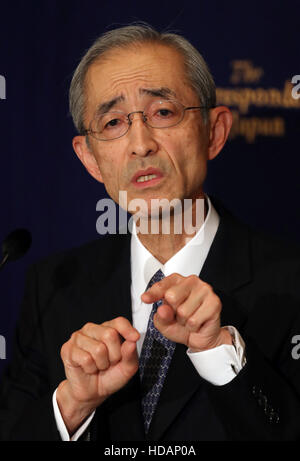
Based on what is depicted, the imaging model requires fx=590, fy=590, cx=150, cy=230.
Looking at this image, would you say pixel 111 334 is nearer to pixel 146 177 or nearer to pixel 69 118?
pixel 146 177

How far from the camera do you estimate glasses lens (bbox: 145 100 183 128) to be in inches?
52.6

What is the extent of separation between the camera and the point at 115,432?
1312 millimetres

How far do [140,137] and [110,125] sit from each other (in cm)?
9

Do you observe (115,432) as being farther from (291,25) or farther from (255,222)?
(291,25)

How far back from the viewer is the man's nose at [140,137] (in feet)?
4.31

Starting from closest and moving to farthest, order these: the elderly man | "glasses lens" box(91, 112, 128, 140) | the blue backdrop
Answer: the elderly man → "glasses lens" box(91, 112, 128, 140) → the blue backdrop

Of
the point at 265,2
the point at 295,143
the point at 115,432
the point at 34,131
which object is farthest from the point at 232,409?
the point at 265,2

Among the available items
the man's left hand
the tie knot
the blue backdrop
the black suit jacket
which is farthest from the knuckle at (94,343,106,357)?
the blue backdrop

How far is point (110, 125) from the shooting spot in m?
1.37

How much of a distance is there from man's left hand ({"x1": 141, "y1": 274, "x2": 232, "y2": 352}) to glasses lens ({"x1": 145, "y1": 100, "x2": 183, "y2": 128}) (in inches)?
17.8

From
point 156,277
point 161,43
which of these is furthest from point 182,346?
point 161,43

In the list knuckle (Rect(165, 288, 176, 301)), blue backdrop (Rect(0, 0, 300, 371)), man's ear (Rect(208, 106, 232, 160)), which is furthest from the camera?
blue backdrop (Rect(0, 0, 300, 371))

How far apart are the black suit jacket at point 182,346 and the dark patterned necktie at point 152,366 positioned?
2cm

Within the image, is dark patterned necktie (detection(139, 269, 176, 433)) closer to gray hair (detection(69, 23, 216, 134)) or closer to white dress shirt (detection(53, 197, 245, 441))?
white dress shirt (detection(53, 197, 245, 441))
